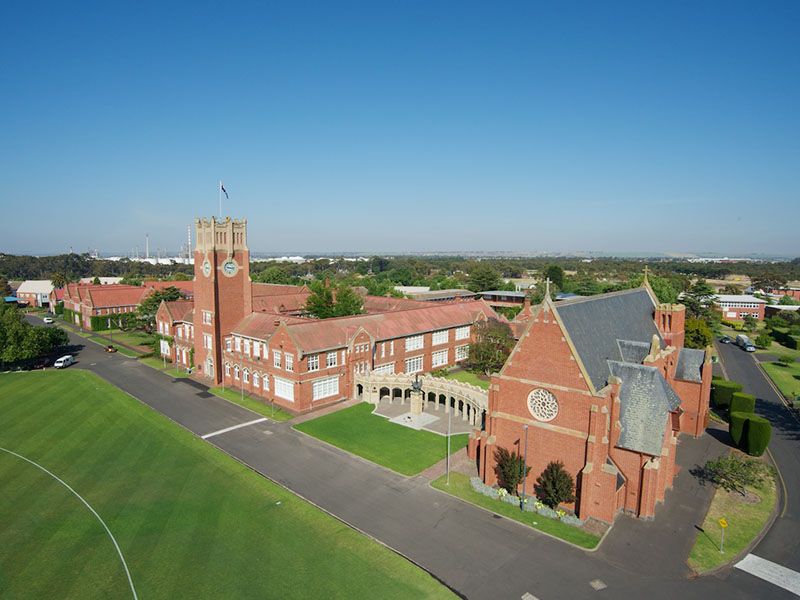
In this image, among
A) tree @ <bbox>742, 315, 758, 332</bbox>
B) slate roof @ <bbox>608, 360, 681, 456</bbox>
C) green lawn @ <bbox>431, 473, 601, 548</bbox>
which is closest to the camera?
green lawn @ <bbox>431, 473, 601, 548</bbox>

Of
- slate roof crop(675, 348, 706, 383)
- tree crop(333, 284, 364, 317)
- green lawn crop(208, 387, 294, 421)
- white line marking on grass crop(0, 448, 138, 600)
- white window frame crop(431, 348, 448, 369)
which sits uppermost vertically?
tree crop(333, 284, 364, 317)

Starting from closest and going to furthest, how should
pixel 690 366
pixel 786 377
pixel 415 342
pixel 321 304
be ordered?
1. pixel 690 366
2. pixel 415 342
3. pixel 786 377
4. pixel 321 304

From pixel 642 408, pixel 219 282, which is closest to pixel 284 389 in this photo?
pixel 219 282

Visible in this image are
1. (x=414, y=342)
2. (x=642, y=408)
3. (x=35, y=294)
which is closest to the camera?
(x=642, y=408)

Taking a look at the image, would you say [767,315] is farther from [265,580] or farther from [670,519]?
[265,580]

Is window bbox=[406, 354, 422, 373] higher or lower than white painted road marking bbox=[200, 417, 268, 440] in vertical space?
higher

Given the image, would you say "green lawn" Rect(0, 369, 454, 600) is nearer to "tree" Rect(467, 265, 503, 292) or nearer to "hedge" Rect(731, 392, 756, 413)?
"hedge" Rect(731, 392, 756, 413)

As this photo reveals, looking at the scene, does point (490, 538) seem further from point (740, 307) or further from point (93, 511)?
point (740, 307)

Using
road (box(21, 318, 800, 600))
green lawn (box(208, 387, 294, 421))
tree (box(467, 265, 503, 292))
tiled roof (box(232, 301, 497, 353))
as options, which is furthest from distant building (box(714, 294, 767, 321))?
green lawn (box(208, 387, 294, 421))

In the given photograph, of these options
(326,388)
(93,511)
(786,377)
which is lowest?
(786,377)
